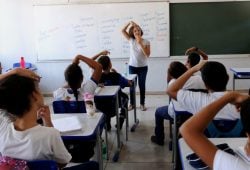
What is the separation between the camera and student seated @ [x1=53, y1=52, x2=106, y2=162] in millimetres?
2486

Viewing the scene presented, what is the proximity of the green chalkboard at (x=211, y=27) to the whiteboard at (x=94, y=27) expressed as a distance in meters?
0.22

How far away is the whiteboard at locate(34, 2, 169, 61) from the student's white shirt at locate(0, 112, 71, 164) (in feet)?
15.2

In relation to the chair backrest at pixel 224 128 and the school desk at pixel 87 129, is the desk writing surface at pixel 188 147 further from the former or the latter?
the school desk at pixel 87 129

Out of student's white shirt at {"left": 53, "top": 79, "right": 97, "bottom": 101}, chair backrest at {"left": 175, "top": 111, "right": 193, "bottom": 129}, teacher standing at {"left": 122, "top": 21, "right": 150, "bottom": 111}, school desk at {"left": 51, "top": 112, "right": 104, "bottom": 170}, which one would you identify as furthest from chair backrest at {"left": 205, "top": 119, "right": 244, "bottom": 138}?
teacher standing at {"left": 122, "top": 21, "right": 150, "bottom": 111}

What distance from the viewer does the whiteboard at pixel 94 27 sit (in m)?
6.02

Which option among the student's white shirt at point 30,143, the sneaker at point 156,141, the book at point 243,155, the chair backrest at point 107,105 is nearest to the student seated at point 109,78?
the chair backrest at point 107,105

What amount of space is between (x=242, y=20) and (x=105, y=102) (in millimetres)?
3701

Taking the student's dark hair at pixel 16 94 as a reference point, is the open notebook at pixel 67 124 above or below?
below

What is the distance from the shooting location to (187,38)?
19.9 feet

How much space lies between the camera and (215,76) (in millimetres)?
2326

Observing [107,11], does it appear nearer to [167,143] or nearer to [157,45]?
[157,45]

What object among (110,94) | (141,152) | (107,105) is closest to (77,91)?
(110,94)

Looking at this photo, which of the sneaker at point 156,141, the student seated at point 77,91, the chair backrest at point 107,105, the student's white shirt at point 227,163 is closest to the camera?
the student's white shirt at point 227,163

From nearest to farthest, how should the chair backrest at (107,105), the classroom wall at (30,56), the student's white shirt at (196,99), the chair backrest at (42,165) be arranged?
the chair backrest at (42,165) → the student's white shirt at (196,99) → the chair backrest at (107,105) → the classroom wall at (30,56)
